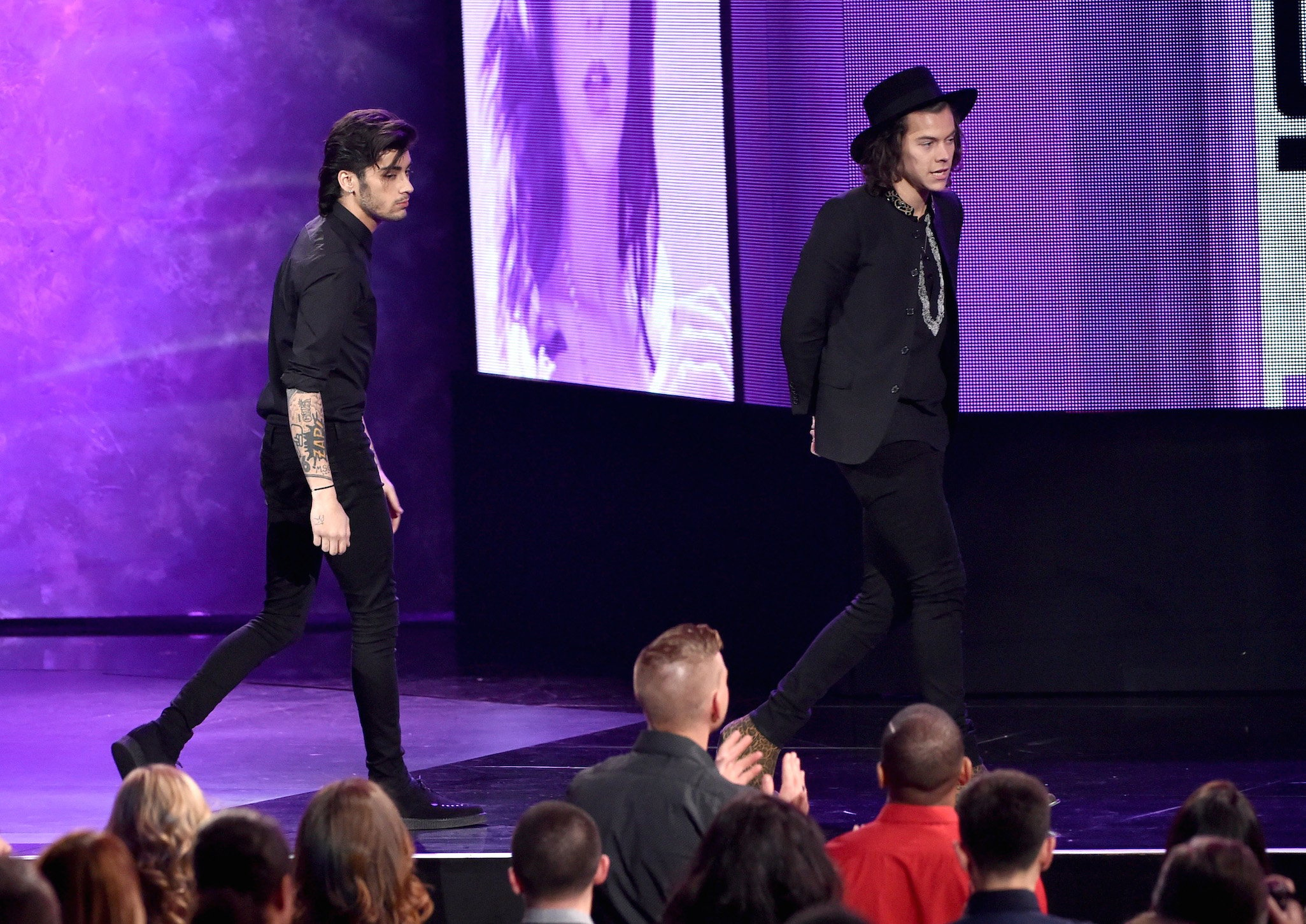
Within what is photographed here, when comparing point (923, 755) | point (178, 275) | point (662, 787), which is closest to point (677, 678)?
point (662, 787)

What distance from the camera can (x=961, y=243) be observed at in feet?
17.9

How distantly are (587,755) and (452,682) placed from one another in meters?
1.62

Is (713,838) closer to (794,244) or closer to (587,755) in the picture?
(587,755)

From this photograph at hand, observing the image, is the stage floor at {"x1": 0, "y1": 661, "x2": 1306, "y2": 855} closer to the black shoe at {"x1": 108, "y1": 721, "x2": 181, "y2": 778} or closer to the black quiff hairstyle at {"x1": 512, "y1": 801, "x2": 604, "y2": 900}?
the black shoe at {"x1": 108, "y1": 721, "x2": 181, "y2": 778}

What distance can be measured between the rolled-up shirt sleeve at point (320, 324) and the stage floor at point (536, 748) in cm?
97

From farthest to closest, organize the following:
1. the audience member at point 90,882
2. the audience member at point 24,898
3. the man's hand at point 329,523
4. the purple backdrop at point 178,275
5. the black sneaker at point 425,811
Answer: the purple backdrop at point 178,275 → the black sneaker at point 425,811 → the man's hand at point 329,523 → the audience member at point 90,882 → the audience member at point 24,898

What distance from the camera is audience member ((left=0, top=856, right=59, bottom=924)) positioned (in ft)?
6.33

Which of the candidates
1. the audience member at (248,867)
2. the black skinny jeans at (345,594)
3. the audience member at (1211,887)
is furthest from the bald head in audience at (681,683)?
the black skinny jeans at (345,594)

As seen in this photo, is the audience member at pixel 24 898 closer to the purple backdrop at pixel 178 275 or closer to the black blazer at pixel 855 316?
the black blazer at pixel 855 316

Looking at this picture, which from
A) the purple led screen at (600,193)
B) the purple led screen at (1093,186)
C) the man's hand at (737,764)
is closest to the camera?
the man's hand at (737,764)

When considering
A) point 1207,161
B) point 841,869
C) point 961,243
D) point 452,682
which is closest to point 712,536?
point 452,682

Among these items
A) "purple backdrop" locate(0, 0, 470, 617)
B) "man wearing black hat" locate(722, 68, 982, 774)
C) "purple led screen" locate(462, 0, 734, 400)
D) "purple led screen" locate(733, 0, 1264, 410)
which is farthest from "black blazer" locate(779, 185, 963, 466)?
"purple backdrop" locate(0, 0, 470, 617)

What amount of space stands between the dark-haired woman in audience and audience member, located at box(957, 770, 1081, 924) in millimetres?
340

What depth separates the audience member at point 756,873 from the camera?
7.29 ft
